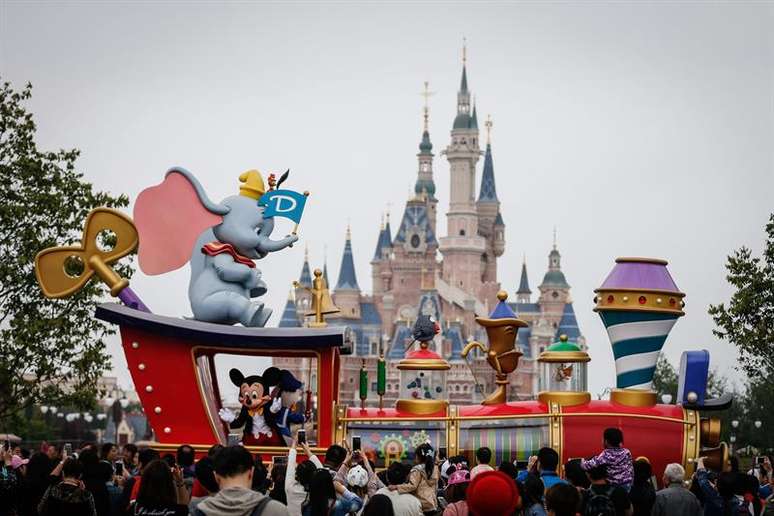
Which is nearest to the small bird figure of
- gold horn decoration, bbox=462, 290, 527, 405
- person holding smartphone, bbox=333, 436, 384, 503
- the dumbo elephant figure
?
gold horn decoration, bbox=462, 290, 527, 405

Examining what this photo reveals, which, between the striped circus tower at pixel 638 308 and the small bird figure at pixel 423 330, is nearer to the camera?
the striped circus tower at pixel 638 308

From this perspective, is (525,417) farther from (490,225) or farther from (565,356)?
(490,225)

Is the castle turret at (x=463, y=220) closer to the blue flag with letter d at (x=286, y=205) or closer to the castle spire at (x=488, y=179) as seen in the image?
the castle spire at (x=488, y=179)

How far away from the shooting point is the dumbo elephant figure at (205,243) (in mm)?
15055

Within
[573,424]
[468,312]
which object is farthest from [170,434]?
[468,312]

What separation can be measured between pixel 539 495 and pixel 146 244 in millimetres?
6761

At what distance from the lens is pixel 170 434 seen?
593 inches

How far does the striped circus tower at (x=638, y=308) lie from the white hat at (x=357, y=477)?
595cm

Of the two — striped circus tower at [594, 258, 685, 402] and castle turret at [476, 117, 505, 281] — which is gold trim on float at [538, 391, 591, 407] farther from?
castle turret at [476, 117, 505, 281]

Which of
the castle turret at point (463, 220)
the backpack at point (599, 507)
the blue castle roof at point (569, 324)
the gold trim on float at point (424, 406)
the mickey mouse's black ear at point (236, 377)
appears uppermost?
the castle turret at point (463, 220)

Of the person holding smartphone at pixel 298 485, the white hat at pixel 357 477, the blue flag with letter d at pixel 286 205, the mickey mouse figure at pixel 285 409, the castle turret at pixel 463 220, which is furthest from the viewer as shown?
the castle turret at pixel 463 220

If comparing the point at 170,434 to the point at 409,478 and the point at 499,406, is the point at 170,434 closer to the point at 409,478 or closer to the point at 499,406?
the point at 499,406

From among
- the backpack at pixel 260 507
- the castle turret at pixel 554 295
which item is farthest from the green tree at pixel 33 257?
the castle turret at pixel 554 295

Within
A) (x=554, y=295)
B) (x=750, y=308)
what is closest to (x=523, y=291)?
(x=554, y=295)
